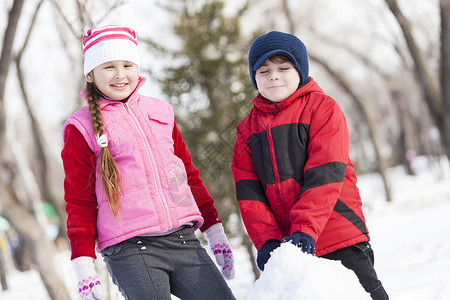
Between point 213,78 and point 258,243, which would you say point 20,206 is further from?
point 258,243

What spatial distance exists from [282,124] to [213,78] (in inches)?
175

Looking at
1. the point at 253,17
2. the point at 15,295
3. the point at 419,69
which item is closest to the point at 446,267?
the point at 419,69

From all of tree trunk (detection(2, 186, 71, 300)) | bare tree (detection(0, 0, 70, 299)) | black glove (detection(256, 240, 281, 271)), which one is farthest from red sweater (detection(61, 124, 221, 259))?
tree trunk (detection(2, 186, 71, 300))

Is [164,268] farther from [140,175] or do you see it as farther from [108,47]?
[108,47]

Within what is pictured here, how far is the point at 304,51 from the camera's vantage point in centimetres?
209

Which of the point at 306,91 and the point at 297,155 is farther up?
the point at 306,91

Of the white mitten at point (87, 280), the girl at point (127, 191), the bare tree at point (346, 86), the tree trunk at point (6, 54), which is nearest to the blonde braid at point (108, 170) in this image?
the girl at point (127, 191)

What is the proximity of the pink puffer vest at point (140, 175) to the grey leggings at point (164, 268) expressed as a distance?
7cm

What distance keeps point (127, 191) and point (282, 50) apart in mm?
903

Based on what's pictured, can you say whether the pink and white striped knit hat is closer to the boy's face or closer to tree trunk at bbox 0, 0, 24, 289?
the boy's face

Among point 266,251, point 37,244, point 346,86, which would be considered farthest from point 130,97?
point 346,86

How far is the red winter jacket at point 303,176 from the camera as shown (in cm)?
187

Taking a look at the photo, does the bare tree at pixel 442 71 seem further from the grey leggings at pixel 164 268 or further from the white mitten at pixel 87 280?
the white mitten at pixel 87 280

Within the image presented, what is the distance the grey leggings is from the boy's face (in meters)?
0.73
